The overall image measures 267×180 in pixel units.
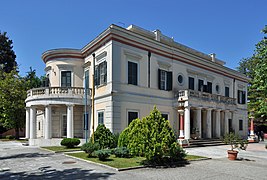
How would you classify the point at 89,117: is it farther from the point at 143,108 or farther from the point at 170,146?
the point at 170,146

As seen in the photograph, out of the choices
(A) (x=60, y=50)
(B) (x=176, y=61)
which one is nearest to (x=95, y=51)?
(A) (x=60, y=50)

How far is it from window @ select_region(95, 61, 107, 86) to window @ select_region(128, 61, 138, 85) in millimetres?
2038

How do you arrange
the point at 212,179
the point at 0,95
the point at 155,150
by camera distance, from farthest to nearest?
the point at 0,95
the point at 155,150
the point at 212,179

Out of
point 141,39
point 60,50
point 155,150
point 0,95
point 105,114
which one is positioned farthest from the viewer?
point 0,95

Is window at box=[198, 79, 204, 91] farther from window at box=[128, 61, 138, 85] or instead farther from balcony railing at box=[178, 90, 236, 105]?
window at box=[128, 61, 138, 85]

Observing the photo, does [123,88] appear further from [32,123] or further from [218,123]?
[218,123]

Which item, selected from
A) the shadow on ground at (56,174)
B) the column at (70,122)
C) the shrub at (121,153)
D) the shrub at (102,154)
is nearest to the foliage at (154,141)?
the shrub at (102,154)

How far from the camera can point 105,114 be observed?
Answer: 66.5 ft

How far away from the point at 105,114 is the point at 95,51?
20.4 ft

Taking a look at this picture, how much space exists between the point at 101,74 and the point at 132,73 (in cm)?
271

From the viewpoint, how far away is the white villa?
66.1 ft

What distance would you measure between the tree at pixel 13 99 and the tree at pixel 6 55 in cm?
2125

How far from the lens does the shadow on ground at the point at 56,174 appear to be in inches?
386

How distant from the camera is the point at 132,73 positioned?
2112cm
